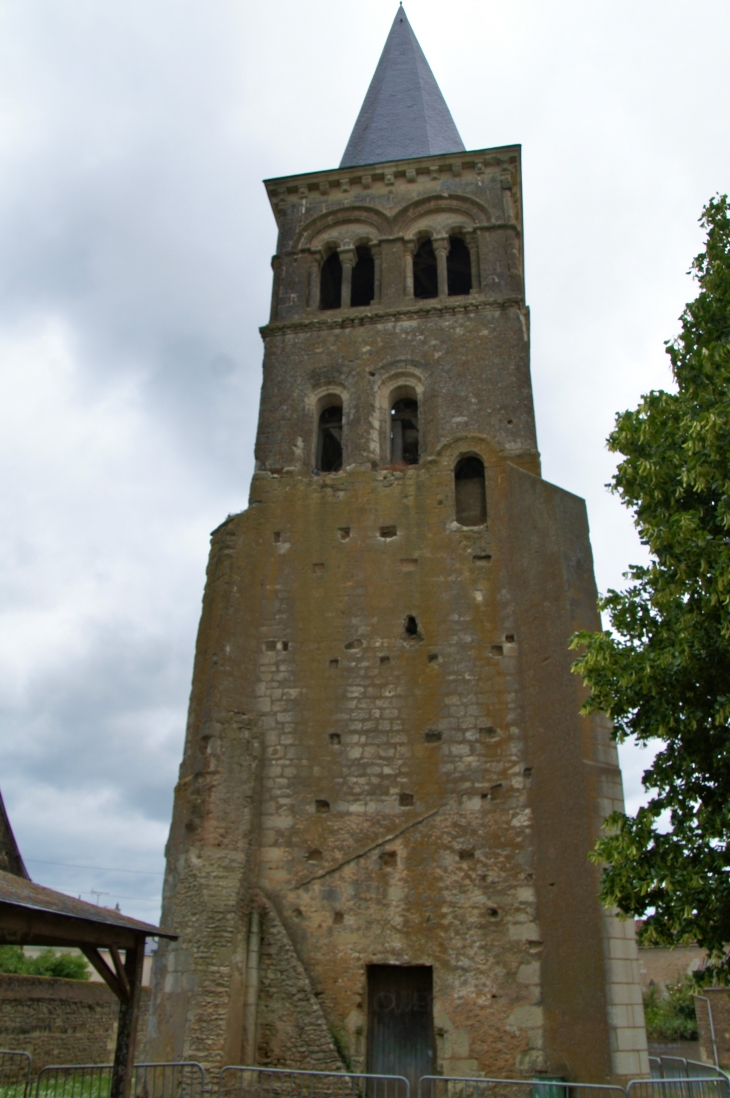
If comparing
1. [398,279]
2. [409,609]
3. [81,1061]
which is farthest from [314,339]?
[81,1061]

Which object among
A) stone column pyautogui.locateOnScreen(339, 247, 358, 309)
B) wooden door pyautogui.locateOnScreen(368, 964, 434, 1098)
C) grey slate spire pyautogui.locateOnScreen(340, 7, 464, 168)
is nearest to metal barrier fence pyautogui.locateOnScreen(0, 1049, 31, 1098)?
wooden door pyautogui.locateOnScreen(368, 964, 434, 1098)

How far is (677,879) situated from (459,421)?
8.91 m

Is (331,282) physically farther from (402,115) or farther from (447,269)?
(402,115)

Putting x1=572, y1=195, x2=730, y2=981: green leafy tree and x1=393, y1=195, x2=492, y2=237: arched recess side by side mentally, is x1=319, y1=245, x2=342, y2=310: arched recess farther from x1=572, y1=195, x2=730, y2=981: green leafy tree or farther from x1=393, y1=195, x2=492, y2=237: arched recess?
x1=572, y1=195, x2=730, y2=981: green leafy tree

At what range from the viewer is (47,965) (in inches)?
1046

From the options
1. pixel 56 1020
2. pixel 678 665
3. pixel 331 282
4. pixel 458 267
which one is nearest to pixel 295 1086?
pixel 678 665

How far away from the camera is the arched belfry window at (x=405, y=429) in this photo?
1614 centimetres

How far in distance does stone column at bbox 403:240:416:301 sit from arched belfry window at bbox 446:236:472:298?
2.69 ft

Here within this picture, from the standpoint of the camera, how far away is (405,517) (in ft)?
44.5

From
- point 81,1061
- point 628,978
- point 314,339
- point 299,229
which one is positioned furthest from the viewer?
point 81,1061

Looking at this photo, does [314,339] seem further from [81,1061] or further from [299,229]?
[81,1061]

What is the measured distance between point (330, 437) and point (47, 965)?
1970 cm

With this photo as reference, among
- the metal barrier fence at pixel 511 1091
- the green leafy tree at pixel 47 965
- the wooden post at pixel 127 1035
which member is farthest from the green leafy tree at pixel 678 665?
the green leafy tree at pixel 47 965

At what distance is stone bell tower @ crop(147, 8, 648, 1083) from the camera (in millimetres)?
10203
